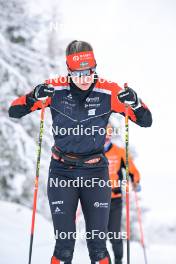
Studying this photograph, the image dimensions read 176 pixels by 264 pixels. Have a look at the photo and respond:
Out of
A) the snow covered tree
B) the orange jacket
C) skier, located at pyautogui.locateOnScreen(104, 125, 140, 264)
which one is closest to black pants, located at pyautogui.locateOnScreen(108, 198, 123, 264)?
skier, located at pyautogui.locateOnScreen(104, 125, 140, 264)

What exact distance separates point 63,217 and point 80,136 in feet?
2.69

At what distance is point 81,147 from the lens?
5.01 metres

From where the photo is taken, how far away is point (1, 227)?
410 inches

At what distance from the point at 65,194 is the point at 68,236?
0.41 metres

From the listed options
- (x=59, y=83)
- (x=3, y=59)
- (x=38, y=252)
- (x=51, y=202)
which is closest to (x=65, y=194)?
(x=51, y=202)

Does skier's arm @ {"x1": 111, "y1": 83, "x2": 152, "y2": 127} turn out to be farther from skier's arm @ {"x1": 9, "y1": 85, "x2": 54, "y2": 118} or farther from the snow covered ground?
the snow covered ground

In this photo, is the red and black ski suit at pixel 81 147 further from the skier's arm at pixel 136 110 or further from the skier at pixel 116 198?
the skier at pixel 116 198

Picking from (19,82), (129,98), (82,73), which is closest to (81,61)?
(82,73)

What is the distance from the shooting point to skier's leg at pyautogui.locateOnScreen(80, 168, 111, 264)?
495cm

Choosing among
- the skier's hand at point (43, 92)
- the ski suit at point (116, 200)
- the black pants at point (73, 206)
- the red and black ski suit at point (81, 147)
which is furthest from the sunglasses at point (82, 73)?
the ski suit at point (116, 200)

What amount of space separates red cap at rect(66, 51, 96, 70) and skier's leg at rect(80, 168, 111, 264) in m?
1.06

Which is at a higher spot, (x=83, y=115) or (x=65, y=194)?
(x=83, y=115)

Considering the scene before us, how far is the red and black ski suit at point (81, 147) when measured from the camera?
498 centimetres

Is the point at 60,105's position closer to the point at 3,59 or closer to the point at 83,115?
the point at 83,115
